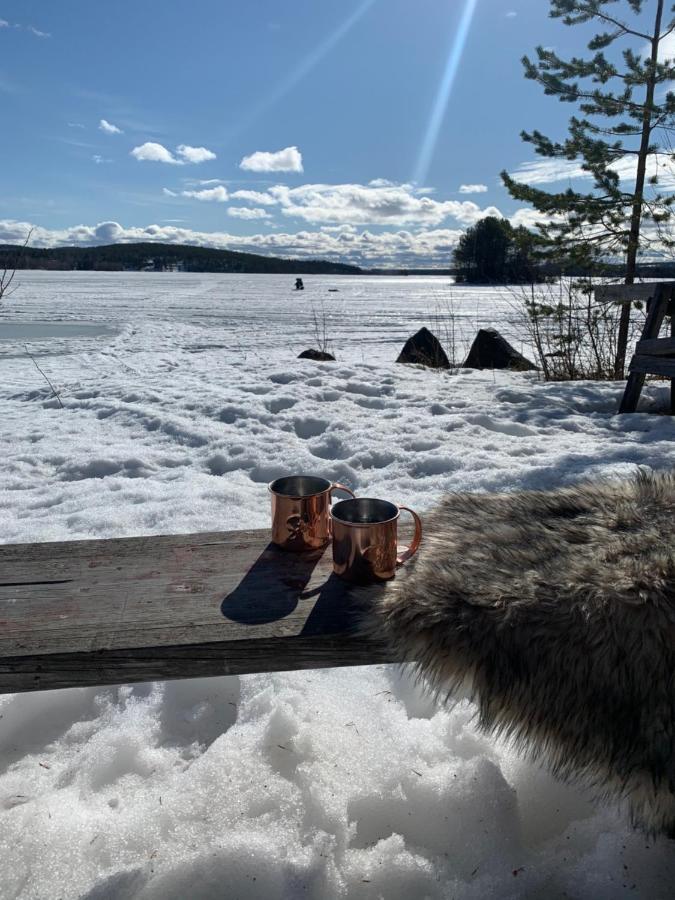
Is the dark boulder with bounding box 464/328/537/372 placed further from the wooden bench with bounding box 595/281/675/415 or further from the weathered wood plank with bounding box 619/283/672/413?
the weathered wood plank with bounding box 619/283/672/413

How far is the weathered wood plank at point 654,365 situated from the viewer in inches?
178

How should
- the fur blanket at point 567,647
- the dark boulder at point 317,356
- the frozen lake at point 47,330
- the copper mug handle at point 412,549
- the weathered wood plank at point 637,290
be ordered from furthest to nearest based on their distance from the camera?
the frozen lake at point 47,330 < the dark boulder at point 317,356 < the weathered wood plank at point 637,290 < the copper mug handle at point 412,549 < the fur blanket at point 567,647

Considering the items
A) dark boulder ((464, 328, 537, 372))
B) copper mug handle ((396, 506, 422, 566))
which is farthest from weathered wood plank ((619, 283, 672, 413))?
copper mug handle ((396, 506, 422, 566))

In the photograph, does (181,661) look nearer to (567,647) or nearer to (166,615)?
(166,615)

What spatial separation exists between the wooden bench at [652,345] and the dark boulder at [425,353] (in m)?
2.86

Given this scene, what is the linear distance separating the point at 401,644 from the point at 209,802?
69 cm

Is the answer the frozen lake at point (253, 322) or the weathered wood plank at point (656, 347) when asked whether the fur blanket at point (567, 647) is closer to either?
the weathered wood plank at point (656, 347)

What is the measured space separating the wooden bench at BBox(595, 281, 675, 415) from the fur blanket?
3965mm

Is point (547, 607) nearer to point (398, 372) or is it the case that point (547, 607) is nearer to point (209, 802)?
point (209, 802)

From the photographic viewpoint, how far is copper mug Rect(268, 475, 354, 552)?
143 centimetres

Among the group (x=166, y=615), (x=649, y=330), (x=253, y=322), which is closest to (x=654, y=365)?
(x=649, y=330)

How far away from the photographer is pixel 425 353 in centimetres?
817

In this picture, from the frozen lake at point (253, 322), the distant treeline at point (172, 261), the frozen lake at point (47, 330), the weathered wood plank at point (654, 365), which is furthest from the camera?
the distant treeline at point (172, 261)

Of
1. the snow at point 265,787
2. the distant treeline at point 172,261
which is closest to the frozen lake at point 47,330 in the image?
the snow at point 265,787
